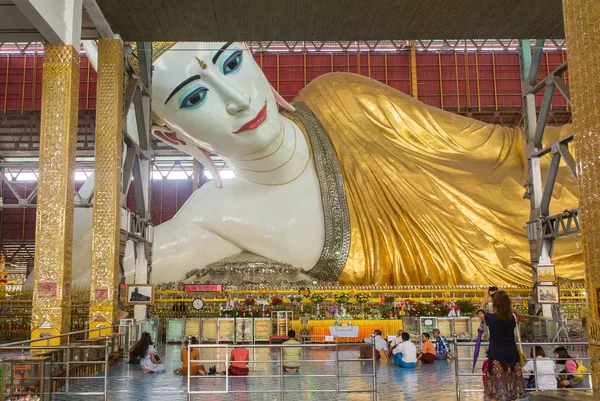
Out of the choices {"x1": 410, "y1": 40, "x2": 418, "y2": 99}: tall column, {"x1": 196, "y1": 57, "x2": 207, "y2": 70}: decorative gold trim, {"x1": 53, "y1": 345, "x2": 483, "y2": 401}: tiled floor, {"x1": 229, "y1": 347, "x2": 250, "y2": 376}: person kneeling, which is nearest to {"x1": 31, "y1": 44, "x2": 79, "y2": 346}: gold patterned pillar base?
{"x1": 53, "y1": 345, "x2": 483, "y2": 401}: tiled floor

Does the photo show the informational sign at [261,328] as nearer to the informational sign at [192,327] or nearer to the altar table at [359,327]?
the altar table at [359,327]

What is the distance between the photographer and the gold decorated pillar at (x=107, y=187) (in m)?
7.09

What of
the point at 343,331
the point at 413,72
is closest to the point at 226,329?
the point at 343,331

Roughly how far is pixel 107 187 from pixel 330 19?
134 inches

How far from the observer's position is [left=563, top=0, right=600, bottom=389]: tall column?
11.8 feet

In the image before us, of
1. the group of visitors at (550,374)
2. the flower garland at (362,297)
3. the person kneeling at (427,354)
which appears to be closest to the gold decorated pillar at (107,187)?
the person kneeling at (427,354)

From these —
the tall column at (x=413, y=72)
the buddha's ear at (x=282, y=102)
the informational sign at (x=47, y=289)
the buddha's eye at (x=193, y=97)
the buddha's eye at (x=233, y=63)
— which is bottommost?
the informational sign at (x=47, y=289)

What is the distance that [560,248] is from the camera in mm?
10438

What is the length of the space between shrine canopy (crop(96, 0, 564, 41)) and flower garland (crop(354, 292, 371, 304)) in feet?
13.3

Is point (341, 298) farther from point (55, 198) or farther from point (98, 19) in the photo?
point (98, 19)

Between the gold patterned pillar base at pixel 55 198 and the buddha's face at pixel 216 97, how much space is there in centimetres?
414

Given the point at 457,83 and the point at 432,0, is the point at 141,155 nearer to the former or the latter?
the point at 432,0

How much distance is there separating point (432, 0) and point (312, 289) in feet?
→ 16.3

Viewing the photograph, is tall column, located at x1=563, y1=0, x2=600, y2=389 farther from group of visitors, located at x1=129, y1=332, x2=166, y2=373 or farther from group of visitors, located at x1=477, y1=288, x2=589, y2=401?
group of visitors, located at x1=129, y1=332, x2=166, y2=373
